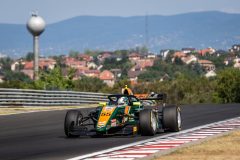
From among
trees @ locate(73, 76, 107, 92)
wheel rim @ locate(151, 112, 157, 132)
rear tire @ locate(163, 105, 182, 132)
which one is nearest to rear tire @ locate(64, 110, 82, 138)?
wheel rim @ locate(151, 112, 157, 132)

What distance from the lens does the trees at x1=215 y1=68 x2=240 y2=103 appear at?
3489 inches

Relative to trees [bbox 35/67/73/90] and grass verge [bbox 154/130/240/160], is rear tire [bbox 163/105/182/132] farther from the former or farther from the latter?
trees [bbox 35/67/73/90]

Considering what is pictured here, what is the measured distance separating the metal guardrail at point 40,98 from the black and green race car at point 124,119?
19.8 meters

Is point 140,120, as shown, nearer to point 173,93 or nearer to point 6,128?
point 6,128

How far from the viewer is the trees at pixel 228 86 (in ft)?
291

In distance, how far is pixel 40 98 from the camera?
131ft

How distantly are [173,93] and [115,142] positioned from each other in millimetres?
66753

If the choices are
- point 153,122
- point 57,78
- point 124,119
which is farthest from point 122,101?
point 57,78

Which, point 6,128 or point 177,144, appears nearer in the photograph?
point 177,144

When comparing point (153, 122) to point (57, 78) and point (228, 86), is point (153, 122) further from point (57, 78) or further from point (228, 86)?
point (228, 86)

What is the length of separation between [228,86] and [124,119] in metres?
73.5

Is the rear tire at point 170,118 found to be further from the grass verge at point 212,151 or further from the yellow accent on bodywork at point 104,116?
the grass verge at point 212,151

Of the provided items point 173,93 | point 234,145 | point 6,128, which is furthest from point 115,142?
point 173,93

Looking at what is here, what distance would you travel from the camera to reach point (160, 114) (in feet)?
60.1
